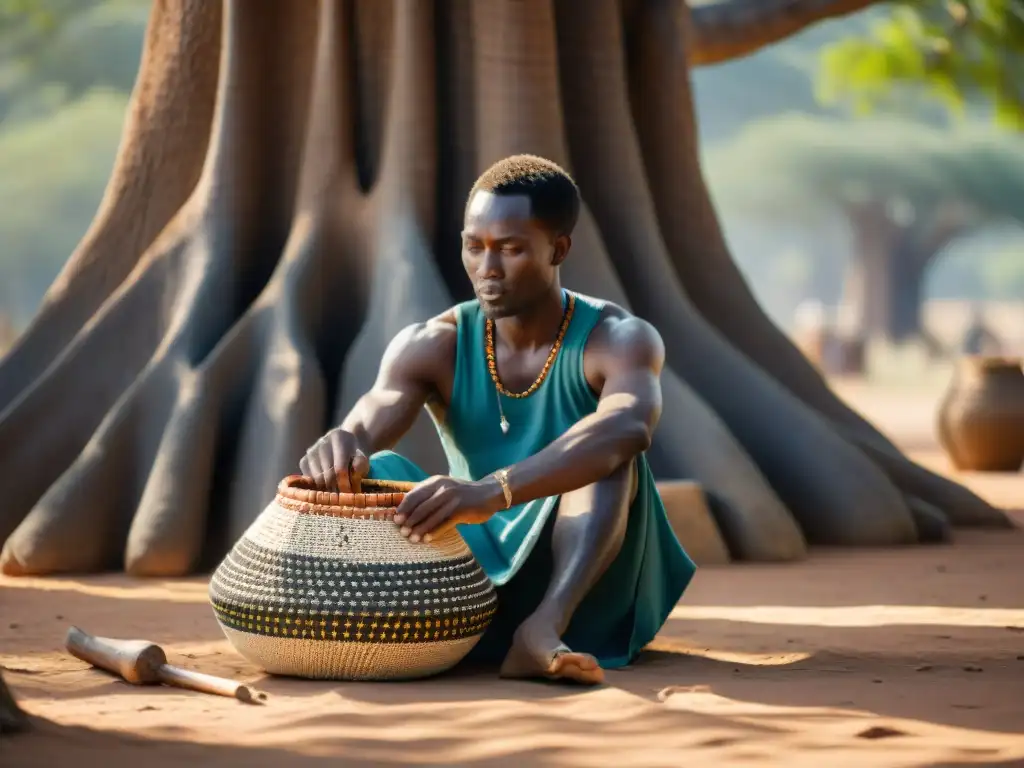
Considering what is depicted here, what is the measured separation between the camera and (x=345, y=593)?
13.5ft

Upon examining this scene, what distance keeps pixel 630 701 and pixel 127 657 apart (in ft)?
4.10

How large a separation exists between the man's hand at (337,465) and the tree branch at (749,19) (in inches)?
270

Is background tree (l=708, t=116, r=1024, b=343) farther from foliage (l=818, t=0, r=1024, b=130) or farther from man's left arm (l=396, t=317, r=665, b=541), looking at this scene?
man's left arm (l=396, t=317, r=665, b=541)

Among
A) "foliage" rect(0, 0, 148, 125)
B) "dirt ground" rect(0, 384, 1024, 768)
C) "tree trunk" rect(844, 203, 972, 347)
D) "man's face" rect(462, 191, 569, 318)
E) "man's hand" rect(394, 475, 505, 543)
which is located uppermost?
"foliage" rect(0, 0, 148, 125)

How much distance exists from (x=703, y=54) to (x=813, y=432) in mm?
3861

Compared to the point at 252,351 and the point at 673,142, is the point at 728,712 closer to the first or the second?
the point at 252,351

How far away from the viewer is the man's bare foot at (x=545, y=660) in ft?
13.8

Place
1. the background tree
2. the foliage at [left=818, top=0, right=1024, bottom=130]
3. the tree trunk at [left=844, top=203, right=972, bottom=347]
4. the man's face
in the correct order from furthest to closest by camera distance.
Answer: the tree trunk at [left=844, top=203, right=972, bottom=347] → the background tree → the foliage at [left=818, top=0, right=1024, bottom=130] → the man's face

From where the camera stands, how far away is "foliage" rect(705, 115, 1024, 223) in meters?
34.9

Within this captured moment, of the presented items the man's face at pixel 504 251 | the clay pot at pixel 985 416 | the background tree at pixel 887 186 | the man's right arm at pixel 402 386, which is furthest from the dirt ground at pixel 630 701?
the background tree at pixel 887 186

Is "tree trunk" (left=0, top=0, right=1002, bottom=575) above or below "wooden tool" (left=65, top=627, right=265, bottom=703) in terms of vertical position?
above

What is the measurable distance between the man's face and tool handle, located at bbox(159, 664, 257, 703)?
1182 mm

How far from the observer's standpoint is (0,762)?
330cm

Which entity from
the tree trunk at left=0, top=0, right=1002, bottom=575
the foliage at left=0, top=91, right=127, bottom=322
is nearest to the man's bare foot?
the tree trunk at left=0, top=0, right=1002, bottom=575
